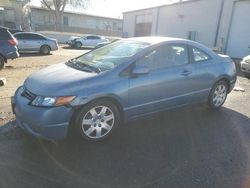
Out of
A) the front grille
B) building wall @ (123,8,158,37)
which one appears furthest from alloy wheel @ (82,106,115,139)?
building wall @ (123,8,158,37)

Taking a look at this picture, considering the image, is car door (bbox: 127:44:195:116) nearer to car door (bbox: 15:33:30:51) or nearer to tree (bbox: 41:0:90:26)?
car door (bbox: 15:33:30:51)

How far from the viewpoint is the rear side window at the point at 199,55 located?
15.7 ft

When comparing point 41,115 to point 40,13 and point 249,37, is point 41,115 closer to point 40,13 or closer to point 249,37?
point 249,37

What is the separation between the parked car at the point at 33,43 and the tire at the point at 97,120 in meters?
13.2

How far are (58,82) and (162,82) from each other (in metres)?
1.72

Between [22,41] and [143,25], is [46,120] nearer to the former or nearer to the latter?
[22,41]

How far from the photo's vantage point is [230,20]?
16.9 meters

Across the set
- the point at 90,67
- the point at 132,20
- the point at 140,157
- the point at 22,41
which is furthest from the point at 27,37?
the point at 132,20

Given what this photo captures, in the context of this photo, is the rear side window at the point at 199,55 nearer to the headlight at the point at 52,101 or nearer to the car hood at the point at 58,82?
the car hood at the point at 58,82

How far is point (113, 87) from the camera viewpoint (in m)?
3.64

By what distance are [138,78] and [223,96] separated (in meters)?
2.57

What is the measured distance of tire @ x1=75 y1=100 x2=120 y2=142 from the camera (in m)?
3.52

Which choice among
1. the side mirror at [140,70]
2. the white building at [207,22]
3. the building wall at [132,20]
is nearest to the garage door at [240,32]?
the white building at [207,22]

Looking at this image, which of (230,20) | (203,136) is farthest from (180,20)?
(203,136)
